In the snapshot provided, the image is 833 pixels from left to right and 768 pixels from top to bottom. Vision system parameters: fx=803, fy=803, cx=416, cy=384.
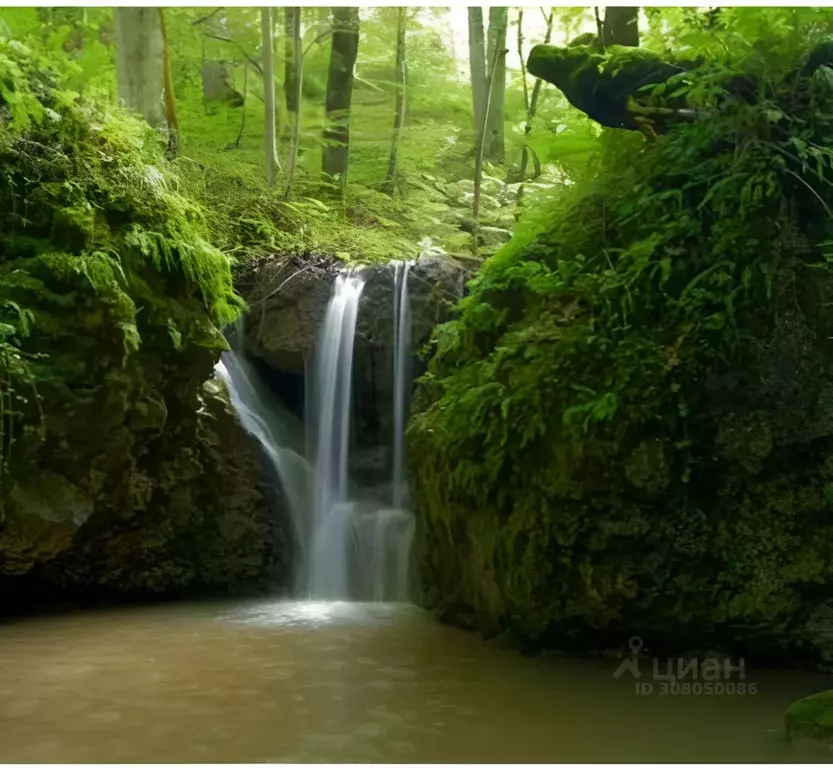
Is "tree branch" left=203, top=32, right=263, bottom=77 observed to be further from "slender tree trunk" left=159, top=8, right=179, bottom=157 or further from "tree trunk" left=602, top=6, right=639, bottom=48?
"tree trunk" left=602, top=6, right=639, bottom=48

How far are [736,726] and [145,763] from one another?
2.56m

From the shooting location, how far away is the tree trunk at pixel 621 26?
602cm

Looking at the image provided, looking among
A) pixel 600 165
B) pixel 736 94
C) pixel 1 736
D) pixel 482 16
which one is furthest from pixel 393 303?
pixel 1 736

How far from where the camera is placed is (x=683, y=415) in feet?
14.9

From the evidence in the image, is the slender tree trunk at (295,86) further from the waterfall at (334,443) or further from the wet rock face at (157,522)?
the wet rock face at (157,522)

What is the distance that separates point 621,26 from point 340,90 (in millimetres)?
6515

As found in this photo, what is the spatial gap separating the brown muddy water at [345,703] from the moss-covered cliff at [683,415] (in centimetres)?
43

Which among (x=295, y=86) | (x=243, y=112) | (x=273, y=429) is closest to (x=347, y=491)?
(x=273, y=429)

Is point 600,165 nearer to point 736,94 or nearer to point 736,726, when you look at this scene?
point 736,94

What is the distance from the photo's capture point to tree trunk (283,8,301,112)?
1027cm

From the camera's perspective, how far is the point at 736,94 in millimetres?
5066

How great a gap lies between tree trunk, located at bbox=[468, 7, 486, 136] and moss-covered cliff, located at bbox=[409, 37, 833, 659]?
618cm

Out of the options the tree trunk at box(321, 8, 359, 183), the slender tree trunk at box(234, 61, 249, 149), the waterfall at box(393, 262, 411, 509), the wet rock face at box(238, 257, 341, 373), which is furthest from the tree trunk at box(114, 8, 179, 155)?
the slender tree trunk at box(234, 61, 249, 149)
